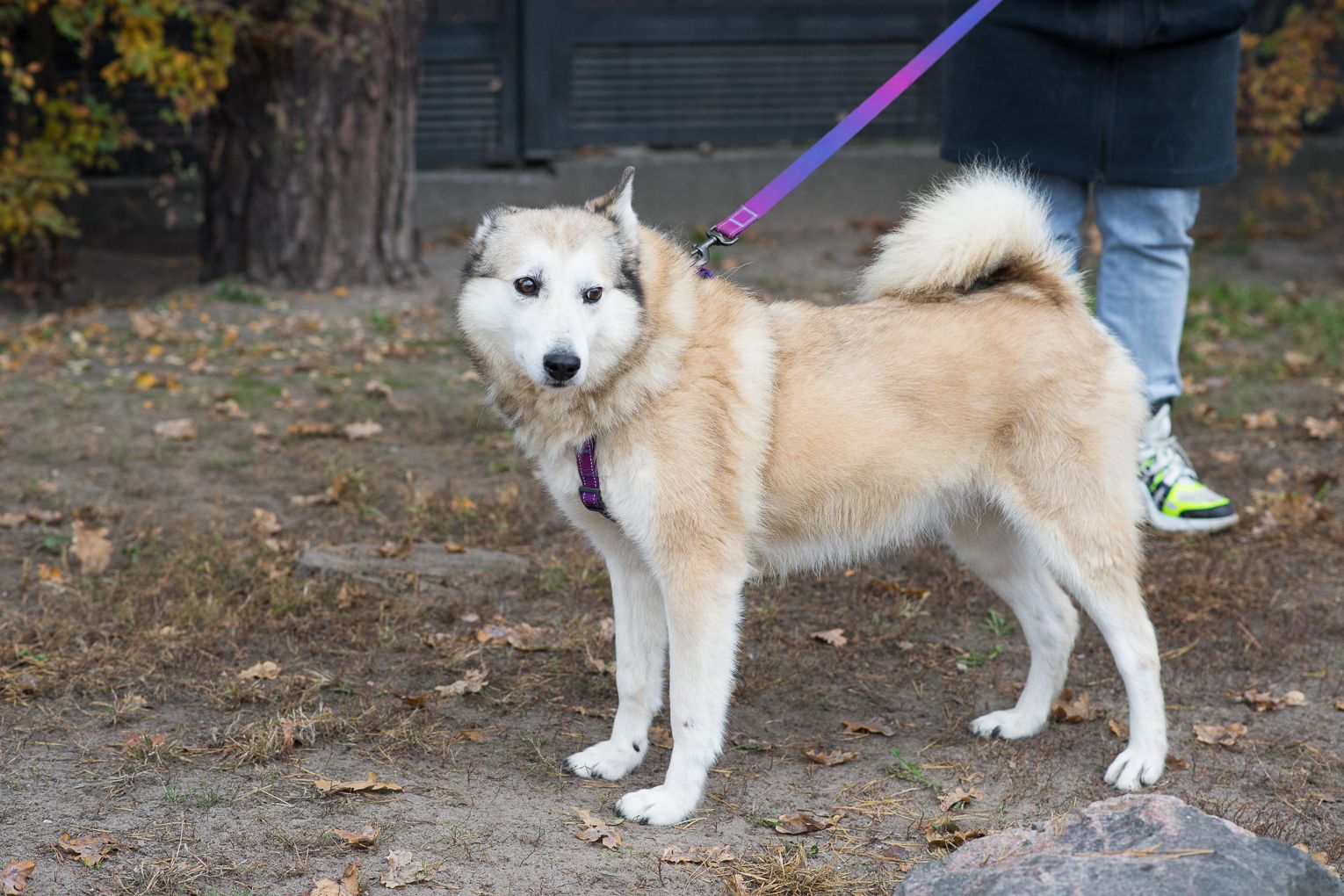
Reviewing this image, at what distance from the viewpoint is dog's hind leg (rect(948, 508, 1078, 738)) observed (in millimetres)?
3453

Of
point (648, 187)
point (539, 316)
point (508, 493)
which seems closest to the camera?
point (539, 316)

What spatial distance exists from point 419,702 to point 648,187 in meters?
6.69

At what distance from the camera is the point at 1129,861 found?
2.18 m

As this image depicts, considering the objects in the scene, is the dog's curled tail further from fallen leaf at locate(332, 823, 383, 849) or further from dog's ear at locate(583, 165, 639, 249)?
fallen leaf at locate(332, 823, 383, 849)

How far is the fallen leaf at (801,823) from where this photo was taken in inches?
114

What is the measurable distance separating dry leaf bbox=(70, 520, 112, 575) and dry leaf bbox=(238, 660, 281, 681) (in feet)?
2.97

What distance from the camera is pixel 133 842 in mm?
2744

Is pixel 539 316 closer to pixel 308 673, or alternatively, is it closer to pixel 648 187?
pixel 308 673

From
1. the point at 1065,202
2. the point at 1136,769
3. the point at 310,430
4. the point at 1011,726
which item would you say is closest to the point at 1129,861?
the point at 1136,769

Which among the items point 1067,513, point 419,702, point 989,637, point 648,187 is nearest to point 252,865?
point 419,702

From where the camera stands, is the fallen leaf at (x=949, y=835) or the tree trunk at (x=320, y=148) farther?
the tree trunk at (x=320, y=148)

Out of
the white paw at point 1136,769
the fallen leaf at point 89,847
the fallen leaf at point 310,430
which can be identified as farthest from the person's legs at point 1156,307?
the fallen leaf at point 89,847

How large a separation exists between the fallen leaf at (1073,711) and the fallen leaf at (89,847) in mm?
2309

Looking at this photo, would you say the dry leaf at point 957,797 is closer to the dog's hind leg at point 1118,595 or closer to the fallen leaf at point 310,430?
the dog's hind leg at point 1118,595
